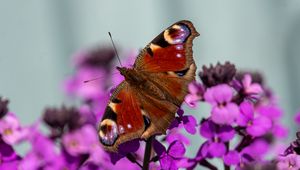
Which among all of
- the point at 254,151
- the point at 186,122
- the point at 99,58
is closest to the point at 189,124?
the point at 186,122

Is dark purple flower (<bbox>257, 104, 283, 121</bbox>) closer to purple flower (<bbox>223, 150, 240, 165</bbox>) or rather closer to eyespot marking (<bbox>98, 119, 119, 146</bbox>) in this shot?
purple flower (<bbox>223, 150, 240, 165</bbox>)

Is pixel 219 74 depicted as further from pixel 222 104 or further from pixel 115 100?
pixel 115 100

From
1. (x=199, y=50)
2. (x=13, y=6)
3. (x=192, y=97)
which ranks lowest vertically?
(x=199, y=50)

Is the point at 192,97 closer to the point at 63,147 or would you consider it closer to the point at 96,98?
the point at 63,147

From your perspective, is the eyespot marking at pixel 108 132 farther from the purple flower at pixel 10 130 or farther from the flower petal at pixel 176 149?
the purple flower at pixel 10 130

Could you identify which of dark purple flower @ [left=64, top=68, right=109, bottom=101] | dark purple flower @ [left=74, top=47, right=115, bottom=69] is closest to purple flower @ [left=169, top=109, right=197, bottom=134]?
A: dark purple flower @ [left=64, top=68, right=109, bottom=101]

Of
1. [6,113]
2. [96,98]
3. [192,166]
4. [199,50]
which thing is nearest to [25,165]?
[6,113]
